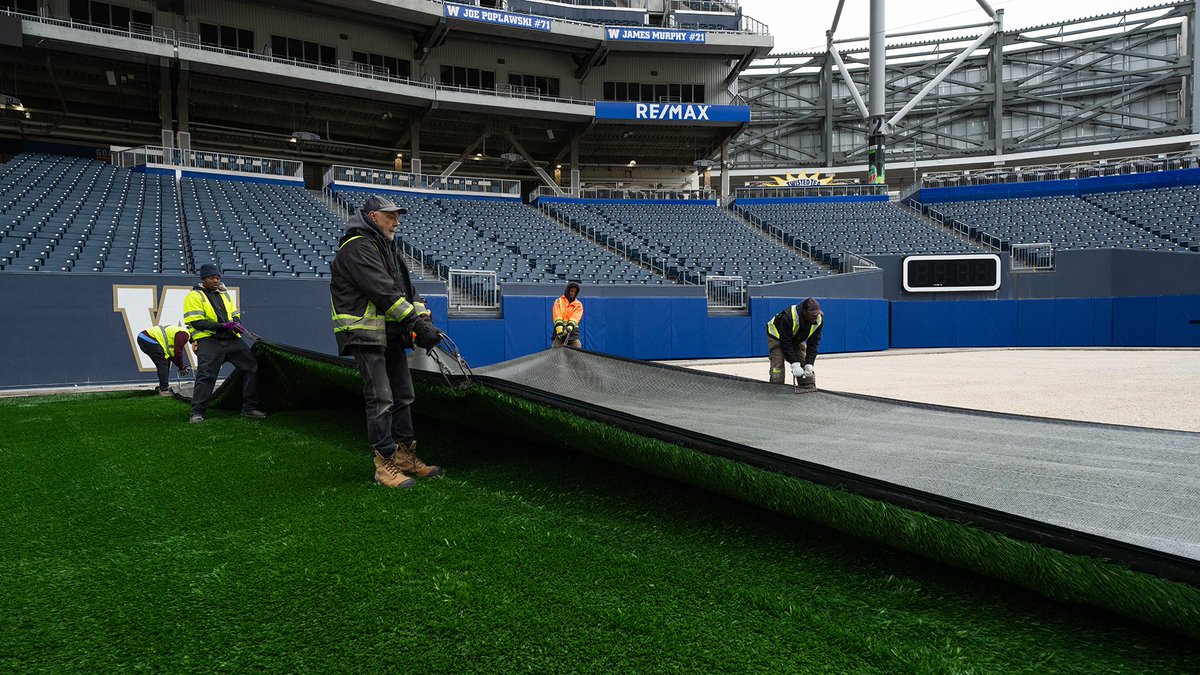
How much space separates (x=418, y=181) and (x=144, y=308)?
17.2m

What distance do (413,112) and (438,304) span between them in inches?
649

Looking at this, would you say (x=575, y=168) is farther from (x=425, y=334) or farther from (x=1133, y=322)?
(x=425, y=334)

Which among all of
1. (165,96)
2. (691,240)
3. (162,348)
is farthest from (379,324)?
(165,96)

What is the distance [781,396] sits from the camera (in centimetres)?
487

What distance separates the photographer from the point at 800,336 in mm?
7359

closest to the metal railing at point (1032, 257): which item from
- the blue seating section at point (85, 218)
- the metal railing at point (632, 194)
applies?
the metal railing at point (632, 194)

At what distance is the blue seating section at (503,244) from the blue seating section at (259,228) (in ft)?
6.56

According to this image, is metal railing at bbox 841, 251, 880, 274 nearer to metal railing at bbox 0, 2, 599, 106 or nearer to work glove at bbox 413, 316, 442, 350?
metal railing at bbox 0, 2, 599, 106

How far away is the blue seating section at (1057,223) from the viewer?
2316 centimetres

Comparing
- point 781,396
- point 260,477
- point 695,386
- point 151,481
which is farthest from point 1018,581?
point 151,481

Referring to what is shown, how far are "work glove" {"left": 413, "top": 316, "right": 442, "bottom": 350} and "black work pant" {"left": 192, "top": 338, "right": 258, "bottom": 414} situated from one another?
3.69 meters

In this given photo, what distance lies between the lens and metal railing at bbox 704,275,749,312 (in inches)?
760

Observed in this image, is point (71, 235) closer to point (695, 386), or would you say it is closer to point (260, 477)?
point (260, 477)

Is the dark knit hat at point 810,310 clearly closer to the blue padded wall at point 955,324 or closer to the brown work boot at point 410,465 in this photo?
the brown work boot at point 410,465
